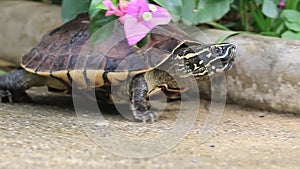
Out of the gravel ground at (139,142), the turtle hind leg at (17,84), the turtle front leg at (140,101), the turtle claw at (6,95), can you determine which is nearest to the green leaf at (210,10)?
the gravel ground at (139,142)

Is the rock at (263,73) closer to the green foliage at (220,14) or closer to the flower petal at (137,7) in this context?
the green foliage at (220,14)

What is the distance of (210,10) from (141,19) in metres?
0.56

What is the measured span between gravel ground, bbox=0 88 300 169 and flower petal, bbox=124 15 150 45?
0.97ft

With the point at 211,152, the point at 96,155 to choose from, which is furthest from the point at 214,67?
the point at 96,155

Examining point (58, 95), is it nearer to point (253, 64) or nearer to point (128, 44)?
point (128, 44)

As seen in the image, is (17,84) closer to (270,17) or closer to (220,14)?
(220,14)

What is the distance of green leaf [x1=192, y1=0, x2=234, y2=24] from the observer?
2.42 m

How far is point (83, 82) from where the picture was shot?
214 centimetres

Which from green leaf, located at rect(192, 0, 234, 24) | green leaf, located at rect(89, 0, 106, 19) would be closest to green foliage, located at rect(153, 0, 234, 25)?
green leaf, located at rect(192, 0, 234, 24)

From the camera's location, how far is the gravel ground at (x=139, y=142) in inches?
56.7

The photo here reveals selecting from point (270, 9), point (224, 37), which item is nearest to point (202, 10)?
point (224, 37)

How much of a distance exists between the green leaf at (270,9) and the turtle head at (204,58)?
44 centimetres

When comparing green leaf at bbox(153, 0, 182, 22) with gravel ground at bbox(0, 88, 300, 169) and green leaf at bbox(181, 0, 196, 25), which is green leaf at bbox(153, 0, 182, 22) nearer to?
green leaf at bbox(181, 0, 196, 25)

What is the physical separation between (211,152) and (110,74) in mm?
612
